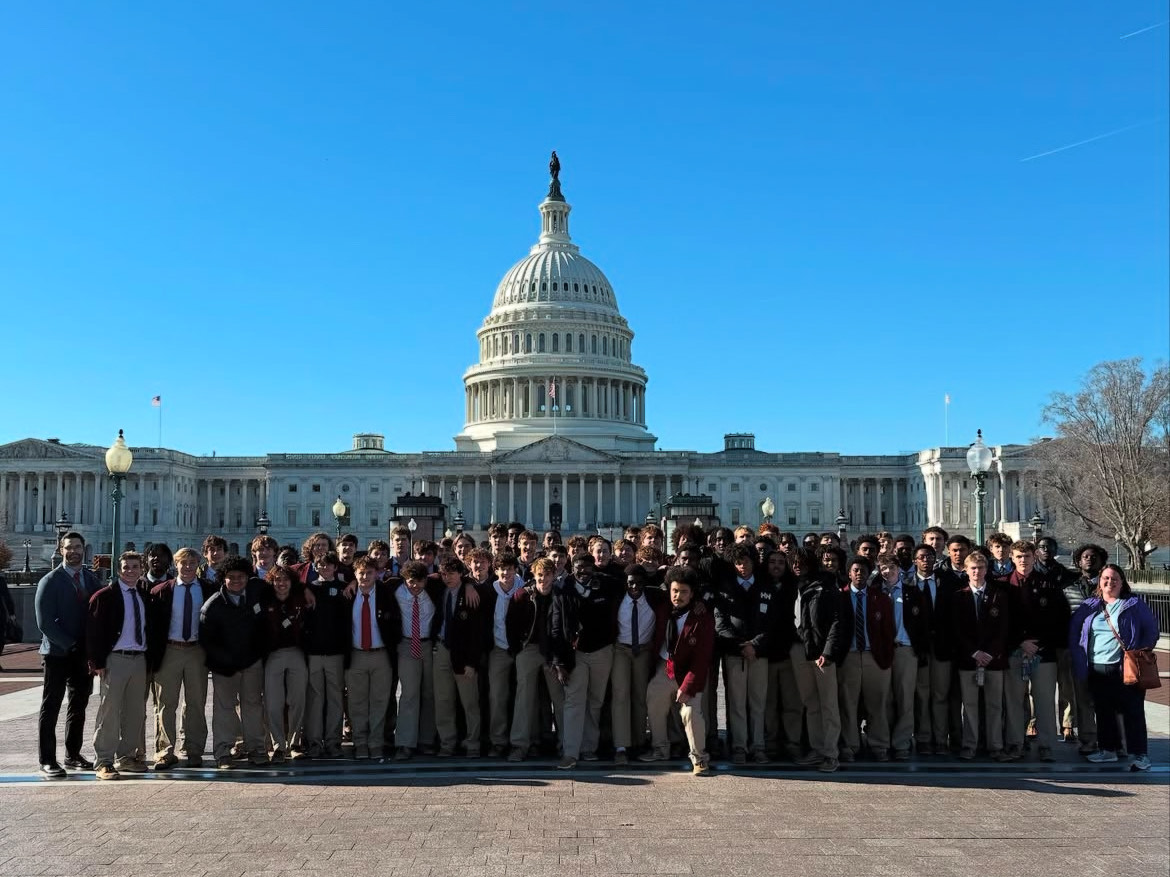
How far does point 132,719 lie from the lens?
13609 millimetres

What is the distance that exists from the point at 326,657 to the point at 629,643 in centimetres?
375

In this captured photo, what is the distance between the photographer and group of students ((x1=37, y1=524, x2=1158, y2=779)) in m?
13.5

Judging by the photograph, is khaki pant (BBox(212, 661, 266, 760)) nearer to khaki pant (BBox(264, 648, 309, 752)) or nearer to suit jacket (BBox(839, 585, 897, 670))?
khaki pant (BBox(264, 648, 309, 752))

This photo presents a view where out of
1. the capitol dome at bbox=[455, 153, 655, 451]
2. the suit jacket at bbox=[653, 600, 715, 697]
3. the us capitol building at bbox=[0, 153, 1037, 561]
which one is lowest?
the suit jacket at bbox=[653, 600, 715, 697]

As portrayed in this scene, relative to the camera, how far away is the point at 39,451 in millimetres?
107750

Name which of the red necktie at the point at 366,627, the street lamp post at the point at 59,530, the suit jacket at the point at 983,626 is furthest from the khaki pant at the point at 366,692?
the street lamp post at the point at 59,530

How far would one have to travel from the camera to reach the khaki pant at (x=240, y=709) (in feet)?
44.7

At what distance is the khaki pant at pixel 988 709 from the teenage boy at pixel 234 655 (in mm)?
8599

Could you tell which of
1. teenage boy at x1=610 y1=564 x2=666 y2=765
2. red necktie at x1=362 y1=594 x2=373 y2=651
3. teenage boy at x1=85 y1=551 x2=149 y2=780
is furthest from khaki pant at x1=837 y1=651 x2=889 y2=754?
teenage boy at x1=85 y1=551 x2=149 y2=780

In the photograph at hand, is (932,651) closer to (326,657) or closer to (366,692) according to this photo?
(366,692)

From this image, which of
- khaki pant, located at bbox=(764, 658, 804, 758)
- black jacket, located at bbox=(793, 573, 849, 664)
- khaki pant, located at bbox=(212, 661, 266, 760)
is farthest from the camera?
khaki pant, located at bbox=(764, 658, 804, 758)

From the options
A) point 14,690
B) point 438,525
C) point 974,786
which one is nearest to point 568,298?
point 438,525

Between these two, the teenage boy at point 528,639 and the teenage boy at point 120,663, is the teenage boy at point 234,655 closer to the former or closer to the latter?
the teenage boy at point 120,663

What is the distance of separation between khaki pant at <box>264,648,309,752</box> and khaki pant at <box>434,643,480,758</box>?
5.35ft
